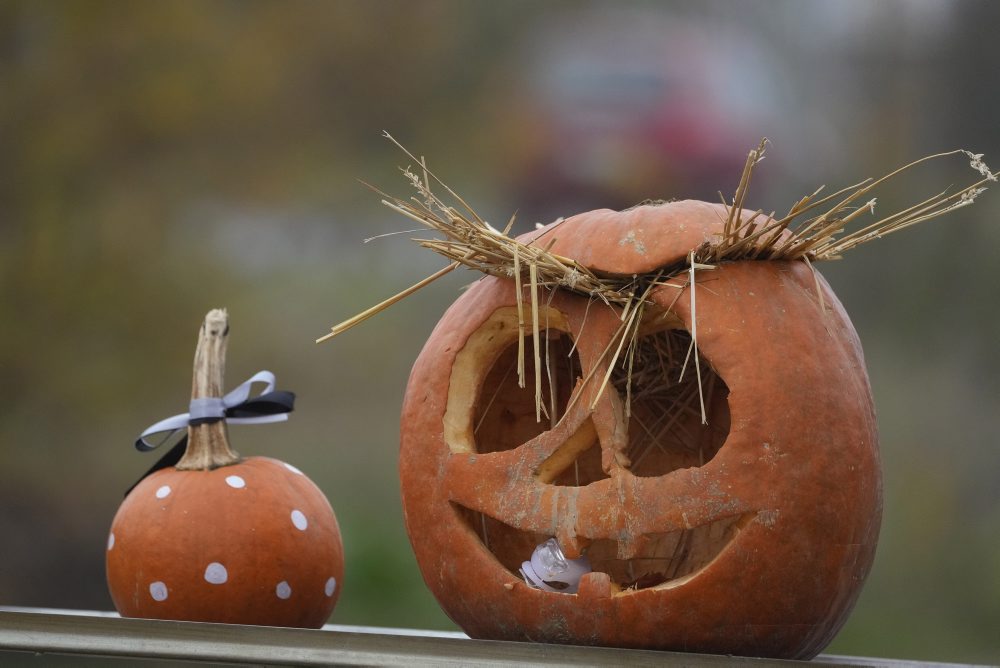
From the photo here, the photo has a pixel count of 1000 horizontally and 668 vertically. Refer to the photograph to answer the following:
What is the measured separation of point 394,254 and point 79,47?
138 cm

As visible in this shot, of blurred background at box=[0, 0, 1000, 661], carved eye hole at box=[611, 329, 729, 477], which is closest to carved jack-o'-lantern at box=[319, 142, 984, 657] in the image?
carved eye hole at box=[611, 329, 729, 477]

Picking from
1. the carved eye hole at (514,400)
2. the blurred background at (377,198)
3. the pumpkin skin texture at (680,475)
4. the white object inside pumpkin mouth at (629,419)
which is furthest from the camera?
the blurred background at (377,198)

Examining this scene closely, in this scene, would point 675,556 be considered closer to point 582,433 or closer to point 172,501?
point 582,433

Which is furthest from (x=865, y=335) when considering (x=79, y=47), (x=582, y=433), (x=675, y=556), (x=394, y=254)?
(x=79, y=47)

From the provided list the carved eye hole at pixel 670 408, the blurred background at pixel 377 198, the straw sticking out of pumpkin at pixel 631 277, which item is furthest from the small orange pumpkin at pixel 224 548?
the blurred background at pixel 377 198

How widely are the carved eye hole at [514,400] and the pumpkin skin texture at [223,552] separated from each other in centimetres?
28

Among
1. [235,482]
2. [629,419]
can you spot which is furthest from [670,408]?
[235,482]

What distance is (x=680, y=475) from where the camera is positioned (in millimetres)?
1252

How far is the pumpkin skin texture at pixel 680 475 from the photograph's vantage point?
1246 mm

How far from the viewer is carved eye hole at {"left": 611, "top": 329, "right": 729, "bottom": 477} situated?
1593 millimetres

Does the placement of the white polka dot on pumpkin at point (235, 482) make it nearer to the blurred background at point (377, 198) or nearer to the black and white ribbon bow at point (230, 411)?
the black and white ribbon bow at point (230, 411)

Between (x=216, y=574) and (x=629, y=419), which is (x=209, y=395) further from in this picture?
(x=629, y=419)

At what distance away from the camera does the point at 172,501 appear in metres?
1.57

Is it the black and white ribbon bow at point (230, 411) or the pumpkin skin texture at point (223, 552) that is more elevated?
the black and white ribbon bow at point (230, 411)
